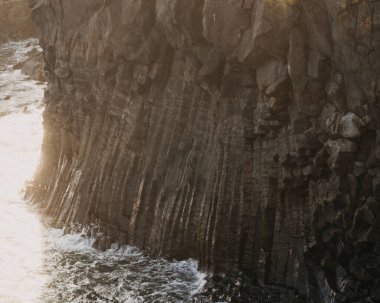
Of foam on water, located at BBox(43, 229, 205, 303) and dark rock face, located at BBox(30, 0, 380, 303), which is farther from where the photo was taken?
foam on water, located at BBox(43, 229, 205, 303)

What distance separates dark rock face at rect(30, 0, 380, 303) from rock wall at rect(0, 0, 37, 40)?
40.7m

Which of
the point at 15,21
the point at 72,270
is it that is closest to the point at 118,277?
the point at 72,270

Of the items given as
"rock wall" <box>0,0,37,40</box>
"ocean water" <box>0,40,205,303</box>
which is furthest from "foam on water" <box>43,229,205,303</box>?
"rock wall" <box>0,0,37,40</box>

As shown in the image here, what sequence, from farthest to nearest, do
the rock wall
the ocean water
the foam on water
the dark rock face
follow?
the rock wall → the ocean water → the foam on water → the dark rock face

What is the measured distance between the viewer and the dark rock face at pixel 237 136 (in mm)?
14234

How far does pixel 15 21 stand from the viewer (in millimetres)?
64562

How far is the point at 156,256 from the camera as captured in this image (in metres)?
20.5

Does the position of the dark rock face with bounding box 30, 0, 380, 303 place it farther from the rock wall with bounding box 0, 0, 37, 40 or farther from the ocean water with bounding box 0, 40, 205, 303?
the rock wall with bounding box 0, 0, 37, 40

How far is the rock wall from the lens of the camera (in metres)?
63.8

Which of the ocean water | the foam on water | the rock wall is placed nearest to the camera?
the foam on water

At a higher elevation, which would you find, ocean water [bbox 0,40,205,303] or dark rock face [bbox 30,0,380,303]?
dark rock face [bbox 30,0,380,303]

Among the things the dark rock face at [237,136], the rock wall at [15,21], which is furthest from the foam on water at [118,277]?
the rock wall at [15,21]

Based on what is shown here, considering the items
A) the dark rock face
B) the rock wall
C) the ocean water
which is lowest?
the ocean water

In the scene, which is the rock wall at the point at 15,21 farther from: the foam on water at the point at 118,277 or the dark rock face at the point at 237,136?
the foam on water at the point at 118,277
